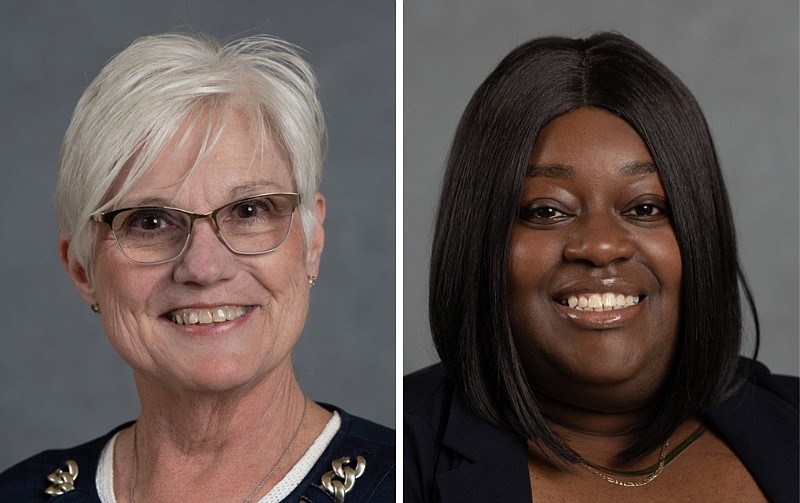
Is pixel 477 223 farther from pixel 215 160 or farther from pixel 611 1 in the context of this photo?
pixel 611 1

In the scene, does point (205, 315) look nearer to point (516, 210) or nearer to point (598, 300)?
point (516, 210)

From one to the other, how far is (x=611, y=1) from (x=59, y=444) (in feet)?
7.17

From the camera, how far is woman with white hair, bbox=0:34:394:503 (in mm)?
2734

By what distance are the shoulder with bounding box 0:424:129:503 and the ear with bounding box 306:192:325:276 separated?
2.52 ft

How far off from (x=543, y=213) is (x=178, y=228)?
0.85m

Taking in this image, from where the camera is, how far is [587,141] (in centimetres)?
275

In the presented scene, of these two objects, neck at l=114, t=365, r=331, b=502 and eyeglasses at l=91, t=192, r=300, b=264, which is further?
neck at l=114, t=365, r=331, b=502

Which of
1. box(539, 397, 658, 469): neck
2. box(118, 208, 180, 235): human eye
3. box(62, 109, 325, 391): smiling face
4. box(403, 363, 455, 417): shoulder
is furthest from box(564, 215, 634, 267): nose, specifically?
box(118, 208, 180, 235): human eye

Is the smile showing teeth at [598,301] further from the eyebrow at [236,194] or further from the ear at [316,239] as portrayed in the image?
the eyebrow at [236,194]

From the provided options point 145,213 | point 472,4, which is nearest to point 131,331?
point 145,213

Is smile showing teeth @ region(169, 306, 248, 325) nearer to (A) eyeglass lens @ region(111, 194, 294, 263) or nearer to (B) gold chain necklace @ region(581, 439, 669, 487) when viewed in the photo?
(A) eyeglass lens @ region(111, 194, 294, 263)

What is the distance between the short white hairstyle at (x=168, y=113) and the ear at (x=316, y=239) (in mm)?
39

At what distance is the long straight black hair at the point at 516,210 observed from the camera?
2809 millimetres

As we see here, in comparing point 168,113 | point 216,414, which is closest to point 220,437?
point 216,414
